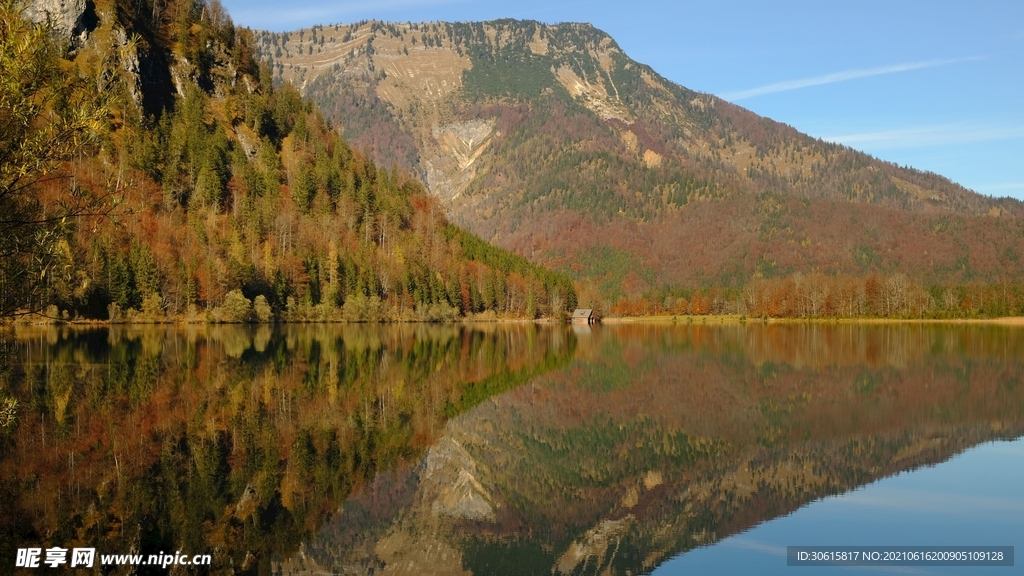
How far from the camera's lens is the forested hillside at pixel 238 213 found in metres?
112

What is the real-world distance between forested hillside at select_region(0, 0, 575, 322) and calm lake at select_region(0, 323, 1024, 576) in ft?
198

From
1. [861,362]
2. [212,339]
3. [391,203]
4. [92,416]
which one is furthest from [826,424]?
[391,203]

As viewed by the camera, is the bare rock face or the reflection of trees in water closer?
the reflection of trees in water

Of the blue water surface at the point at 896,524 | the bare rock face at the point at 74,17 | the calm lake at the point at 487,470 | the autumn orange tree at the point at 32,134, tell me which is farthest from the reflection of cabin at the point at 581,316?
the autumn orange tree at the point at 32,134

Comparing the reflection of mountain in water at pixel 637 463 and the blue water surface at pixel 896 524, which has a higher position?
the reflection of mountain in water at pixel 637 463

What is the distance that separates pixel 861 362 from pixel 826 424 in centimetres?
3391

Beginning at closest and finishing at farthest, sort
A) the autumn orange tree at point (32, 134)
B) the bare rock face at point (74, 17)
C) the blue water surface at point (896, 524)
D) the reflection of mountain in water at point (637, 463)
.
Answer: the autumn orange tree at point (32, 134), the blue water surface at point (896, 524), the reflection of mountain in water at point (637, 463), the bare rock face at point (74, 17)

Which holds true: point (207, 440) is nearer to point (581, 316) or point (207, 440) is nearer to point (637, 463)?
point (637, 463)

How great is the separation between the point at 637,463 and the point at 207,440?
14.0 m

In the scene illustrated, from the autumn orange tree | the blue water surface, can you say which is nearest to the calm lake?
the blue water surface

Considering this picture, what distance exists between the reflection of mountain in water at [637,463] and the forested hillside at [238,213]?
67.6 meters

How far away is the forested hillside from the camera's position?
11169 centimetres

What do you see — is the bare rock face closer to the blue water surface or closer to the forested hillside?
the forested hillside

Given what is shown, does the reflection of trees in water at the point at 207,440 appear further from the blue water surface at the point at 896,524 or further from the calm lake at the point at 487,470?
the blue water surface at the point at 896,524
